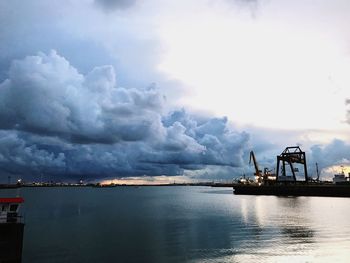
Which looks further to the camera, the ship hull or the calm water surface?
the calm water surface

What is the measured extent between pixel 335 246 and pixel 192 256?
2462cm

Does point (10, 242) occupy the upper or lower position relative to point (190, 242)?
upper

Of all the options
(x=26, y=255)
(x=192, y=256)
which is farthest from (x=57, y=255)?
(x=192, y=256)

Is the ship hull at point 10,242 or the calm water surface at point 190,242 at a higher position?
the ship hull at point 10,242

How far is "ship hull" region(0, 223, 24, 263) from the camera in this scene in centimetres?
4200

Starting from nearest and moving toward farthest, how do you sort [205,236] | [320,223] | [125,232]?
[205,236], [125,232], [320,223]

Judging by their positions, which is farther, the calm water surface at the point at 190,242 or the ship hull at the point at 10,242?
the calm water surface at the point at 190,242

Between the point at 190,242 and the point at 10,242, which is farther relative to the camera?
the point at 190,242

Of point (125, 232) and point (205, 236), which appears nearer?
point (205, 236)

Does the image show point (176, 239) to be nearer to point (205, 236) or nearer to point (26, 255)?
point (205, 236)

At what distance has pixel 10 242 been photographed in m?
42.6

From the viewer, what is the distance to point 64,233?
7444 centimetres

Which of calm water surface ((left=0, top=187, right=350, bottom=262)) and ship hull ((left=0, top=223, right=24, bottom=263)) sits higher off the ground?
ship hull ((left=0, top=223, right=24, bottom=263))

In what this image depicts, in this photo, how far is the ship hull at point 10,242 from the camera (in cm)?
4200
